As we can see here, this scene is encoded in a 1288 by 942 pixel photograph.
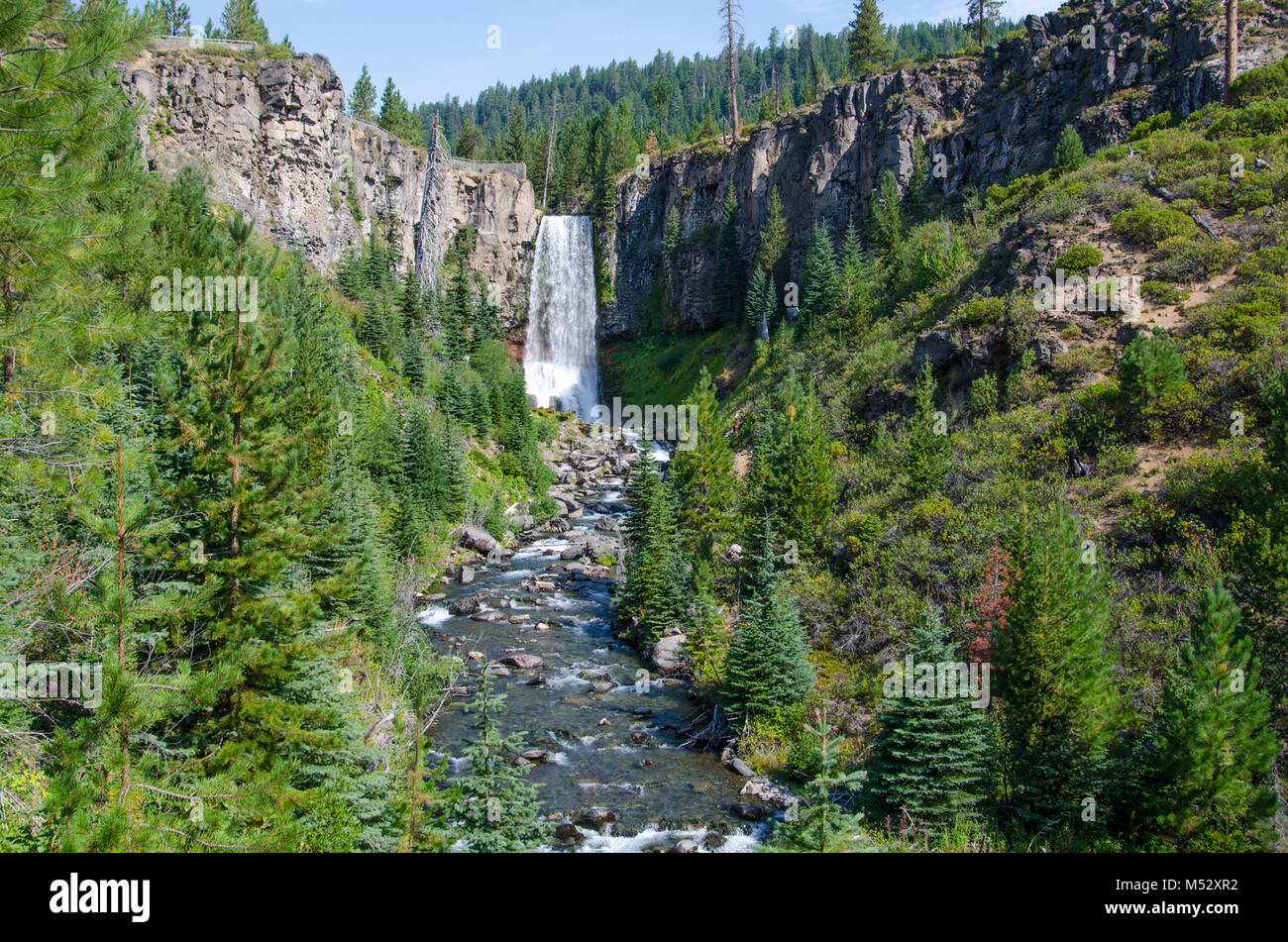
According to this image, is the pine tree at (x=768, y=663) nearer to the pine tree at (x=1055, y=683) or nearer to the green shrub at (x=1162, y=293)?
the pine tree at (x=1055, y=683)

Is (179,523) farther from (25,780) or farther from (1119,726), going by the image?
(1119,726)

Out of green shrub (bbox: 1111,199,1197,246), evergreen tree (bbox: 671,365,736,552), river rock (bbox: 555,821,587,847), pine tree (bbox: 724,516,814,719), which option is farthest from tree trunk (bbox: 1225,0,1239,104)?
river rock (bbox: 555,821,587,847)

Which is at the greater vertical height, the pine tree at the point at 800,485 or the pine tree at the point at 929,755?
the pine tree at the point at 800,485

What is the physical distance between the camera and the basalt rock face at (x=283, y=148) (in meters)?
53.2

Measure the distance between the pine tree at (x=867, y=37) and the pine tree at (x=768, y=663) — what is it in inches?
2596

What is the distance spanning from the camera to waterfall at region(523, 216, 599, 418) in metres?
78.3

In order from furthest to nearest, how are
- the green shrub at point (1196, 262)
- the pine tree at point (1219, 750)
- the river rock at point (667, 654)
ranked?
the green shrub at point (1196, 262) → the river rock at point (667, 654) → the pine tree at point (1219, 750)

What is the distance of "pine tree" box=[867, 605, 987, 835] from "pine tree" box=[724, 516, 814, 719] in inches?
194

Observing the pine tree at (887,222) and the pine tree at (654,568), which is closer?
the pine tree at (654,568)

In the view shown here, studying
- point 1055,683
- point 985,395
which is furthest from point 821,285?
point 1055,683

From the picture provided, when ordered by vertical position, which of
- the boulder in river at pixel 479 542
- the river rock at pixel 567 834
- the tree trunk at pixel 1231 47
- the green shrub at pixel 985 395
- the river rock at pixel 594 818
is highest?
the tree trunk at pixel 1231 47

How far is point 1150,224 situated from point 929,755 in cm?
2908

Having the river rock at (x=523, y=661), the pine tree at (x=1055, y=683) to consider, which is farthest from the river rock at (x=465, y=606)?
the pine tree at (x=1055, y=683)

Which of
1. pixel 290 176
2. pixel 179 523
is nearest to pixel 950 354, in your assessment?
pixel 179 523
